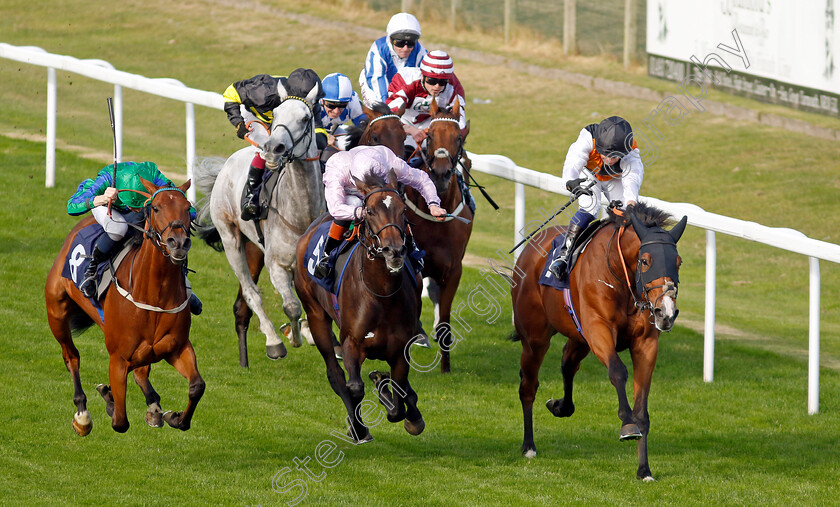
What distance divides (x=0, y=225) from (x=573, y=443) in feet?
22.5

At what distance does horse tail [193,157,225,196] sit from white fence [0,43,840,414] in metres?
0.87

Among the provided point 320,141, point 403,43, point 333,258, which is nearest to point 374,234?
point 333,258

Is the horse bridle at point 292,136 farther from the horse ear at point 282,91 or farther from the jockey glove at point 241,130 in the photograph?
the jockey glove at point 241,130

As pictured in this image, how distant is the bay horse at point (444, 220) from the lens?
888cm

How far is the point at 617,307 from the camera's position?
7.30 m

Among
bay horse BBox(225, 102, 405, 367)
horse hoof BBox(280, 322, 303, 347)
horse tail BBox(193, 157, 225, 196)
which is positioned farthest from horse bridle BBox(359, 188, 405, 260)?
horse tail BBox(193, 157, 225, 196)

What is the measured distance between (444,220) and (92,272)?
7.80 feet

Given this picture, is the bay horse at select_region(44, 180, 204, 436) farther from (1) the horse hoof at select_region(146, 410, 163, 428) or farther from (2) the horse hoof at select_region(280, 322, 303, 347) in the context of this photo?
(2) the horse hoof at select_region(280, 322, 303, 347)

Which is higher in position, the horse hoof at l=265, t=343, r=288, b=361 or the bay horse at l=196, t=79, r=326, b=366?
the bay horse at l=196, t=79, r=326, b=366

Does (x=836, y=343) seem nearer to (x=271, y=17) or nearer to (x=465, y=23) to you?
(x=465, y=23)

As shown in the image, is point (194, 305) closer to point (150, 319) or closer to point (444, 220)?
point (150, 319)

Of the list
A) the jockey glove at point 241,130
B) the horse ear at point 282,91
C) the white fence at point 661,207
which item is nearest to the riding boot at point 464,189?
the white fence at point 661,207

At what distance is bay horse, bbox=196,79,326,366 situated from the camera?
858cm

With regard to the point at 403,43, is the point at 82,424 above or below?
below
